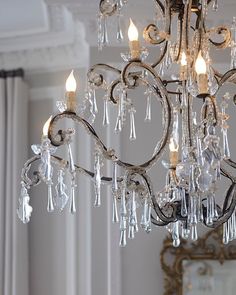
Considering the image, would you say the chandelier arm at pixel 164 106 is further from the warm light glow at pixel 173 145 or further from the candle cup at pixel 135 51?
the warm light glow at pixel 173 145

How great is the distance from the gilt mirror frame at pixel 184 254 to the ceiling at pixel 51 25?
1.15 meters

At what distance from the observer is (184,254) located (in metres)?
3.52

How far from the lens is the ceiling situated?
355 centimetres

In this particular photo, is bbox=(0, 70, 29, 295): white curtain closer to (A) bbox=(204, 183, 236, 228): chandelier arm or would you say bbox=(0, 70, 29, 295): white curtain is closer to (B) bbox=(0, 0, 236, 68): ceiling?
(B) bbox=(0, 0, 236, 68): ceiling

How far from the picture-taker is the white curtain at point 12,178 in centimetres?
369

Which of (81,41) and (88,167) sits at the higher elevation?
(81,41)

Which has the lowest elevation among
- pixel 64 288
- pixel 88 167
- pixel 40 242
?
pixel 64 288

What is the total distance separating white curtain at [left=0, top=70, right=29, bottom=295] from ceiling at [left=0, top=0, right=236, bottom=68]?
15cm

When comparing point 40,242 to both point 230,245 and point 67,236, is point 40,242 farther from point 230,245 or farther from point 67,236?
point 230,245

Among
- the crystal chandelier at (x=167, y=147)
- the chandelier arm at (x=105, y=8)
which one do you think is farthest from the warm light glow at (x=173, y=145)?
the chandelier arm at (x=105, y=8)

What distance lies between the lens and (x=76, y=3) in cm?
350

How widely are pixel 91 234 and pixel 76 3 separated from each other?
119cm

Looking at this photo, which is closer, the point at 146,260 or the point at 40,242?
the point at 146,260

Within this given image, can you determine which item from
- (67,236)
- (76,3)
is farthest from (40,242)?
(76,3)
